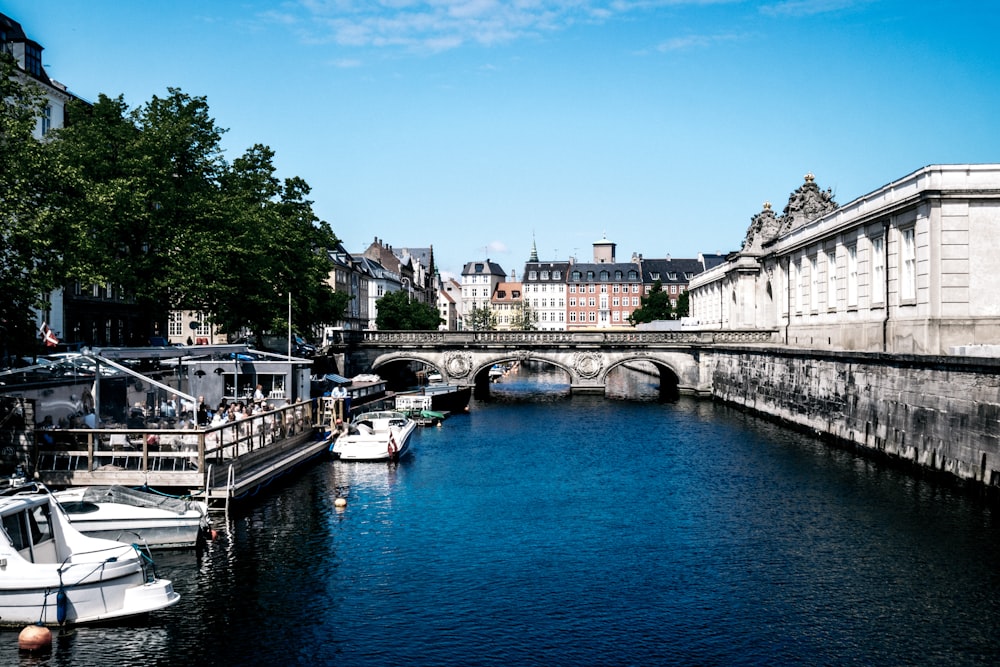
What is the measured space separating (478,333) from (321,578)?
6563 centimetres

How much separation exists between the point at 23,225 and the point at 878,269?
1775 inches

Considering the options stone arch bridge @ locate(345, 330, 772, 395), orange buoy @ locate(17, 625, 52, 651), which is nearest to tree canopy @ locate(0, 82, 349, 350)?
orange buoy @ locate(17, 625, 52, 651)

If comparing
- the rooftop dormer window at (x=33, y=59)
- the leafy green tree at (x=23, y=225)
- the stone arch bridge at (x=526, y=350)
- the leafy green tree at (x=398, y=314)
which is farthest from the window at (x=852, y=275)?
the leafy green tree at (x=398, y=314)

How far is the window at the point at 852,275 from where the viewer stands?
5844 cm

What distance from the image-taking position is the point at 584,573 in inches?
1089

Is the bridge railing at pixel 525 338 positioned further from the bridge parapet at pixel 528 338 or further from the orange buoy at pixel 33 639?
the orange buoy at pixel 33 639

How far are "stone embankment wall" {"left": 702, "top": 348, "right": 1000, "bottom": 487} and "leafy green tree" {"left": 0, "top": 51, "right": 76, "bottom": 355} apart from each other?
35622mm

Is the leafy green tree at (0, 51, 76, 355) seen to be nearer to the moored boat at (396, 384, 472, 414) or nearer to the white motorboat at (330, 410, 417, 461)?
the white motorboat at (330, 410, 417, 461)

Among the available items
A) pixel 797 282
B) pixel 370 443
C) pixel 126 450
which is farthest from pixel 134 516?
pixel 797 282

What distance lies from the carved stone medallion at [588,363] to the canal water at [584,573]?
46.1m

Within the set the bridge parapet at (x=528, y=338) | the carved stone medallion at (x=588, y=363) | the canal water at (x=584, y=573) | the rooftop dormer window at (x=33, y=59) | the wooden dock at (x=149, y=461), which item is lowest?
the canal water at (x=584, y=573)

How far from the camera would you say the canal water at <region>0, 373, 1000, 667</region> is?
2148cm

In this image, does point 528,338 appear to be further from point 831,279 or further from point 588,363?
point 831,279

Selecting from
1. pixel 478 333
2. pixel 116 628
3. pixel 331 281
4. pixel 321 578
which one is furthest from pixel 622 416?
pixel 331 281
